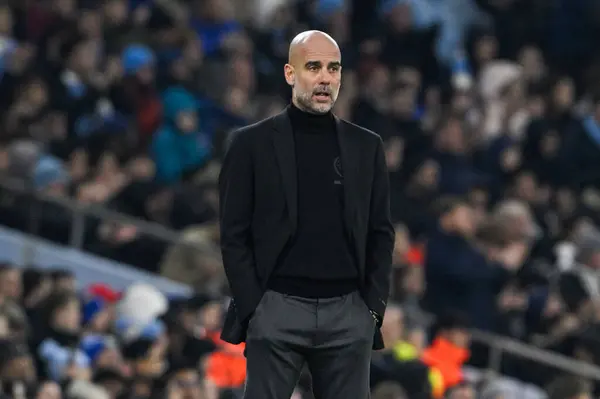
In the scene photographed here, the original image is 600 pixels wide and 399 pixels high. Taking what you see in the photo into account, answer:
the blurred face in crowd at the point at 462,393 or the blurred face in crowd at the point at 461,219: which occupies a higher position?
the blurred face in crowd at the point at 461,219

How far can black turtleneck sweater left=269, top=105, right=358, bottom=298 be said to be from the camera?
6.13 meters

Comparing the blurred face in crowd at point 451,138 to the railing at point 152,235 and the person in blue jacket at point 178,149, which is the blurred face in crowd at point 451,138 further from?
the railing at point 152,235

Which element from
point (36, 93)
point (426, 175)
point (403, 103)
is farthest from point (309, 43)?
point (403, 103)

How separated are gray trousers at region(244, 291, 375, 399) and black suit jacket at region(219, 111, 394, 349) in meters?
0.06

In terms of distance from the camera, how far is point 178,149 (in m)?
13.8

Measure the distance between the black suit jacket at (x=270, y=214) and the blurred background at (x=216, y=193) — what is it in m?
3.57

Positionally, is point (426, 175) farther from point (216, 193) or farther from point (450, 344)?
point (450, 344)

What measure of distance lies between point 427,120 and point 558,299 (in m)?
3.59

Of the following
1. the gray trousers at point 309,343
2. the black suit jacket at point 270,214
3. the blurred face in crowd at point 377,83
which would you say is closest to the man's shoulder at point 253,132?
the black suit jacket at point 270,214

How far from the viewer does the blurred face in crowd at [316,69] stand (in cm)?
614

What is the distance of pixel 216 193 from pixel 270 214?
24.2 feet

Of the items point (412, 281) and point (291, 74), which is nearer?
point (291, 74)

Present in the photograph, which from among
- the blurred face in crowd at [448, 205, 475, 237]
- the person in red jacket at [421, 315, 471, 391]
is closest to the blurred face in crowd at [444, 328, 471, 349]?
the person in red jacket at [421, 315, 471, 391]

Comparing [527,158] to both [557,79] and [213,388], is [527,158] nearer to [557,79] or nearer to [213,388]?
[557,79]
